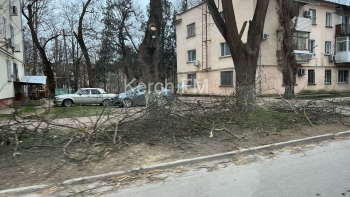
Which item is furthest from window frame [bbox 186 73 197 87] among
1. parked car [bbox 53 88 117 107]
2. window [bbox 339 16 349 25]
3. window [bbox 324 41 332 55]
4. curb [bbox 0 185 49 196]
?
curb [bbox 0 185 49 196]

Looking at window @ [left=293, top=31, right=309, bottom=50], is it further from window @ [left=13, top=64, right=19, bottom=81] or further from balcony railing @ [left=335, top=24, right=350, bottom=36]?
window @ [left=13, top=64, right=19, bottom=81]

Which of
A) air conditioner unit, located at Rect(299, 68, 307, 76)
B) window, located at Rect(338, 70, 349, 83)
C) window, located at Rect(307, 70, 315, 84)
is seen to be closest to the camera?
air conditioner unit, located at Rect(299, 68, 307, 76)

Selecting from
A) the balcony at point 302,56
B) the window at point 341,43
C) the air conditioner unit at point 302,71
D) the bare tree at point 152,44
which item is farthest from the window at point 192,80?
the bare tree at point 152,44

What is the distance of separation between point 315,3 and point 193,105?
71.9ft

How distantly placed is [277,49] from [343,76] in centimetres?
1172

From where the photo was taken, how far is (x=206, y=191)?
3893mm

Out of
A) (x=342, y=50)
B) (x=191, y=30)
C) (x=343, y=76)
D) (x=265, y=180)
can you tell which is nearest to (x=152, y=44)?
(x=265, y=180)

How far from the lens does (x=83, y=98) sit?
57.4 ft

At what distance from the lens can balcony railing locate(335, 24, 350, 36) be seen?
84.9 feet

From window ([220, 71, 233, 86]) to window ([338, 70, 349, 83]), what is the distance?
13.8 metres

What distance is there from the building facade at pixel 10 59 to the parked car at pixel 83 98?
323 cm

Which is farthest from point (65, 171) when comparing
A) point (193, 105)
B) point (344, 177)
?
point (344, 177)

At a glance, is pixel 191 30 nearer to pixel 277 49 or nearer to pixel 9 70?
pixel 277 49

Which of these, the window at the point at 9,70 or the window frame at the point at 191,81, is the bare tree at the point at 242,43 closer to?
the window frame at the point at 191,81
